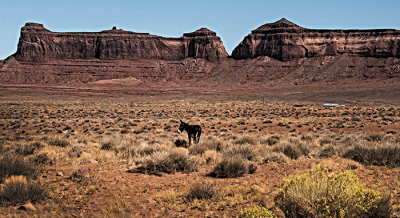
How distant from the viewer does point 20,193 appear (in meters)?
5.83

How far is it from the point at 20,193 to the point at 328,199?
5.32m

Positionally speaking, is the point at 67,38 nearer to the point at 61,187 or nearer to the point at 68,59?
the point at 68,59

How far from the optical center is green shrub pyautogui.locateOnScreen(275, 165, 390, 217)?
4.53 meters

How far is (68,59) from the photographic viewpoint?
144 meters

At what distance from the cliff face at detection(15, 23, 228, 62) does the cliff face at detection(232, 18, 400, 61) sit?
52.8 feet

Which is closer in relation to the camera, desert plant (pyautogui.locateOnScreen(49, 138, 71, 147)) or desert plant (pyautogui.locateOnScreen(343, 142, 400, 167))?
desert plant (pyautogui.locateOnScreen(343, 142, 400, 167))

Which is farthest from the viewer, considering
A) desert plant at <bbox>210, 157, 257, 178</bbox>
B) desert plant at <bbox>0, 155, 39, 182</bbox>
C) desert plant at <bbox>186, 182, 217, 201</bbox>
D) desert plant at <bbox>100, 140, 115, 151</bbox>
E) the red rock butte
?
the red rock butte

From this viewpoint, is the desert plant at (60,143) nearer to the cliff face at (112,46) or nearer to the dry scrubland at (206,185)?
the dry scrubland at (206,185)

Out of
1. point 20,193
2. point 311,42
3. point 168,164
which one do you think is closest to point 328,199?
point 168,164

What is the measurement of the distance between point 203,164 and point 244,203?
12.4ft

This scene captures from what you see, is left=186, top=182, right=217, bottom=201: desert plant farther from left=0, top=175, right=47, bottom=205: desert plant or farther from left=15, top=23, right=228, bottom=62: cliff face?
left=15, top=23, right=228, bottom=62: cliff face

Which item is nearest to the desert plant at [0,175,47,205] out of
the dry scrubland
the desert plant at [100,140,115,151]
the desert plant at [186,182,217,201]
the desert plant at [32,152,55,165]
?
the dry scrubland

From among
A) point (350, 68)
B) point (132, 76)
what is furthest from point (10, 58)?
point (350, 68)

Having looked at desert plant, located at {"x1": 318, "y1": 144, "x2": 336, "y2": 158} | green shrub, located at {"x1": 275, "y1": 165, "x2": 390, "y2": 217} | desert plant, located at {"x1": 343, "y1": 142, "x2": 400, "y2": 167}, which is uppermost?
green shrub, located at {"x1": 275, "y1": 165, "x2": 390, "y2": 217}
